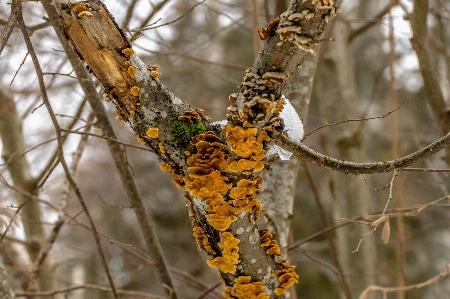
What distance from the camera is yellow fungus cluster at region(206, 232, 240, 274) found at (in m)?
0.72

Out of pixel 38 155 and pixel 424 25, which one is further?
pixel 38 155

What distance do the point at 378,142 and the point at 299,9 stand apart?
4329mm

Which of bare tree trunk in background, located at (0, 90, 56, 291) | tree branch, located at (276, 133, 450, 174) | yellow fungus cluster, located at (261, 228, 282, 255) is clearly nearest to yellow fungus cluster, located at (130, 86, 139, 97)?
tree branch, located at (276, 133, 450, 174)

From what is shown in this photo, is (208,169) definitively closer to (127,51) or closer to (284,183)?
(127,51)

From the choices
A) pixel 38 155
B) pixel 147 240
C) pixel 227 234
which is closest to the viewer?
pixel 227 234

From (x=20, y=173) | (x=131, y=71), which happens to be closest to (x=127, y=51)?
(x=131, y=71)

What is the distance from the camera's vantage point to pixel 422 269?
374 cm

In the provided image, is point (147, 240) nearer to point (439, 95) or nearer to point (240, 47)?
point (439, 95)

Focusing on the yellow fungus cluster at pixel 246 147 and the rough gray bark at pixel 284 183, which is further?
the rough gray bark at pixel 284 183

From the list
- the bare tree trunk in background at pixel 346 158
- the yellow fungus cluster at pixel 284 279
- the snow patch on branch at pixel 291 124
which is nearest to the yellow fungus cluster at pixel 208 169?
the snow patch on branch at pixel 291 124

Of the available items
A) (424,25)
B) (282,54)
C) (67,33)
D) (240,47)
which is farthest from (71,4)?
(240,47)

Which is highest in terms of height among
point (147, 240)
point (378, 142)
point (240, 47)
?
point (240, 47)

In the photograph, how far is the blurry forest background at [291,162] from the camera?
1301 mm

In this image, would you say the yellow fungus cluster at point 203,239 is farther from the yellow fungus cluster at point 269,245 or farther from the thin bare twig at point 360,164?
the thin bare twig at point 360,164
